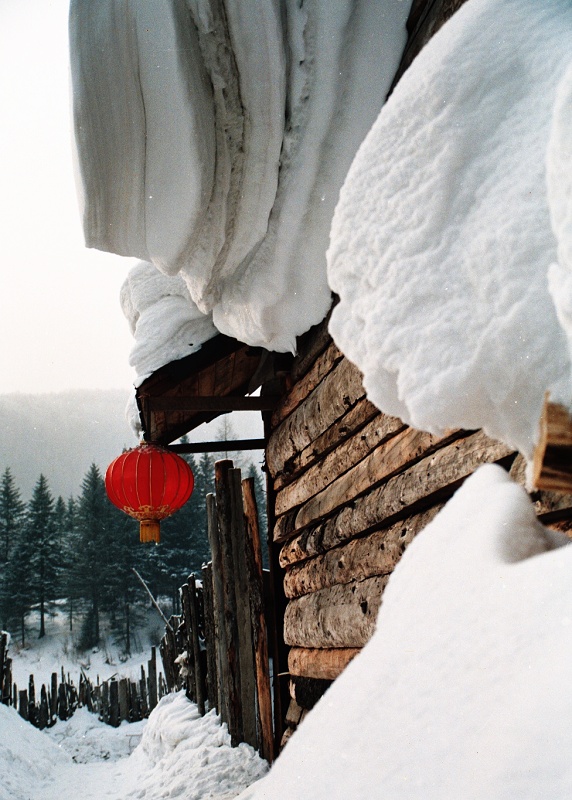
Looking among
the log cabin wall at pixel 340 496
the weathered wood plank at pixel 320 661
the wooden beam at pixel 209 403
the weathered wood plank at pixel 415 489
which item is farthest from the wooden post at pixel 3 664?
the weathered wood plank at pixel 415 489

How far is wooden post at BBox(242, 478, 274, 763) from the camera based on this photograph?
559 centimetres

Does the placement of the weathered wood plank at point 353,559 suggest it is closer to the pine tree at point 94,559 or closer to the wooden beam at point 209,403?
the wooden beam at point 209,403

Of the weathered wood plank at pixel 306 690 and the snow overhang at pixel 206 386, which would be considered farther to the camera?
the snow overhang at pixel 206 386

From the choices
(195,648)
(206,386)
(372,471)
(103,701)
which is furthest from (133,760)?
(372,471)

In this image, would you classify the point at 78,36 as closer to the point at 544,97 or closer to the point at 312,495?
the point at 544,97

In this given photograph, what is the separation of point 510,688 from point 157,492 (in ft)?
16.6

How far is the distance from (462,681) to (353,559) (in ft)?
8.51

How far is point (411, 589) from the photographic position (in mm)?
932

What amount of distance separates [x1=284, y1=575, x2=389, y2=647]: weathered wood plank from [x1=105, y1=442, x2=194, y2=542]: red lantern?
1.65 metres

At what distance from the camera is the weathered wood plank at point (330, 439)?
3.09 metres

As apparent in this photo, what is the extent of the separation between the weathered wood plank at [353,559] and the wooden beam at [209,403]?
1030mm

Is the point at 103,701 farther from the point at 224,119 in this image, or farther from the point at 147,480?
the point at 224,119

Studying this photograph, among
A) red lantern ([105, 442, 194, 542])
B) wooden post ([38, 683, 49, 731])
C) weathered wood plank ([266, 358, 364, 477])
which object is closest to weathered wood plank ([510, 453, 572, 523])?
weathered wood plank ([266, 358, 364, 477])

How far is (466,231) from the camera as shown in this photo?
1022mm
